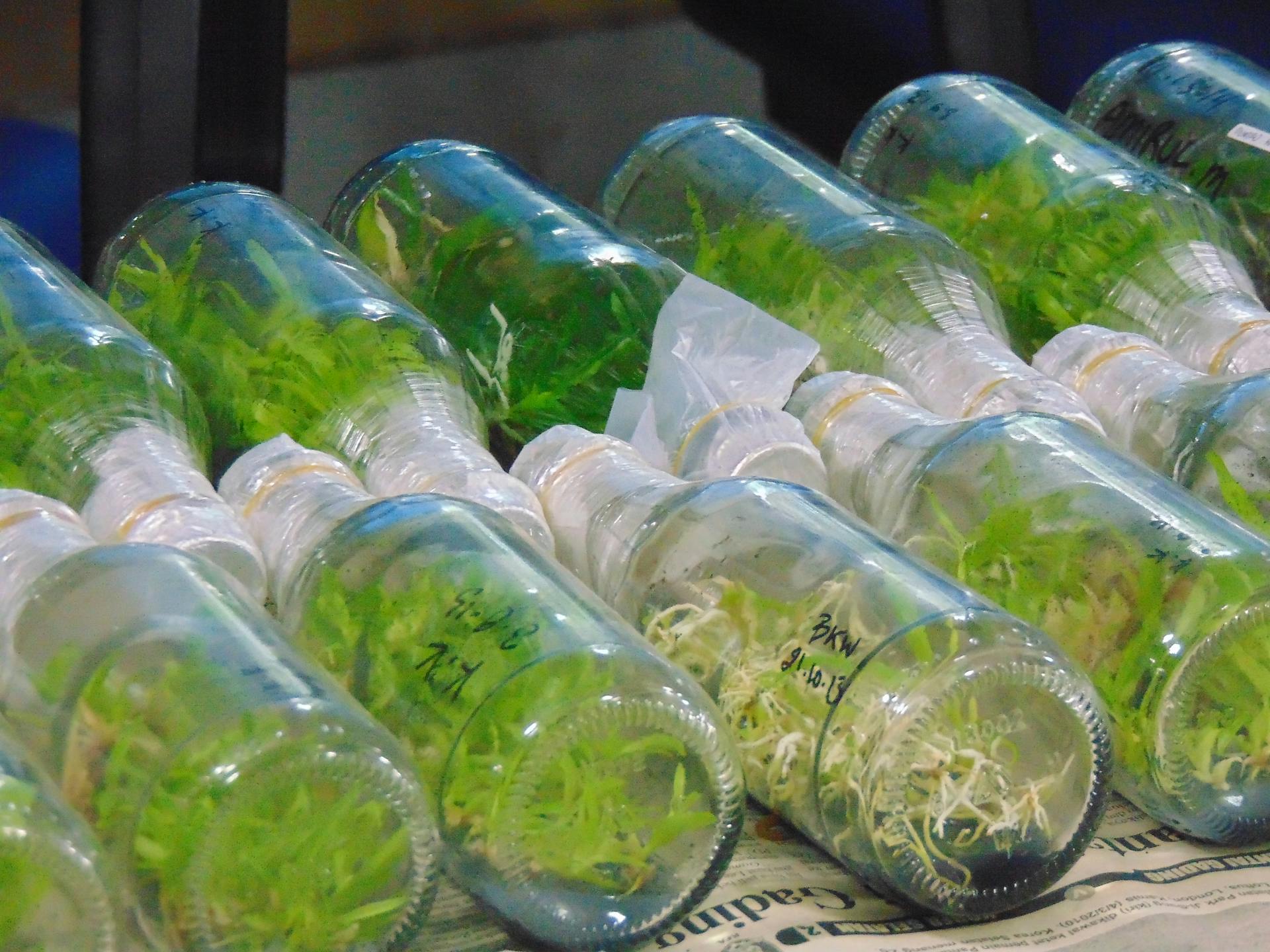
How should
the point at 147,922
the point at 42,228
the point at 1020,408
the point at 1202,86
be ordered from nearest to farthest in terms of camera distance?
the point at 147,922 < the point at 1020,408 < the point at 1202,86 < the point at 42,228

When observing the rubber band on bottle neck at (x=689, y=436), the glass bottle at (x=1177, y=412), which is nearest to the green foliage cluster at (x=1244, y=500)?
the glass bottle at (x=1177, y=412)

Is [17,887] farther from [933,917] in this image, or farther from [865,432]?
[865,432]

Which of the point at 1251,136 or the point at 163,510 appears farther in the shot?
the point at 1251,136

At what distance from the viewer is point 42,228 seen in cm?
138

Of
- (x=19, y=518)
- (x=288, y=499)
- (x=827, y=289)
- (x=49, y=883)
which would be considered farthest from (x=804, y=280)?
(x=49, y=883)

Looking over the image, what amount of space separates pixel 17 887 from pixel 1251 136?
0.86 metres

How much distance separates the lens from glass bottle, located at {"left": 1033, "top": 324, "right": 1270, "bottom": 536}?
2.50ft

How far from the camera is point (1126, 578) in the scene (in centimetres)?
67

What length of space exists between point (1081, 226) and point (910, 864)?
0.47 meters

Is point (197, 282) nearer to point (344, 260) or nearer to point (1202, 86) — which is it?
point (344, 260)

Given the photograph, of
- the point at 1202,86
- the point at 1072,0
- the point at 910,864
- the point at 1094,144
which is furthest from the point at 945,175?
the point at 1072,0

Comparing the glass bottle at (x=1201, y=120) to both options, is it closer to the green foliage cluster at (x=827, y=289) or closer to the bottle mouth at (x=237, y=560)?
the green foliage cluster at (x=827, y=289)

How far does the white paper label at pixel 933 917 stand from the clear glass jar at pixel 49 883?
0.13 m

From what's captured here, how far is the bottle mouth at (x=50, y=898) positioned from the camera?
0.49 metres
